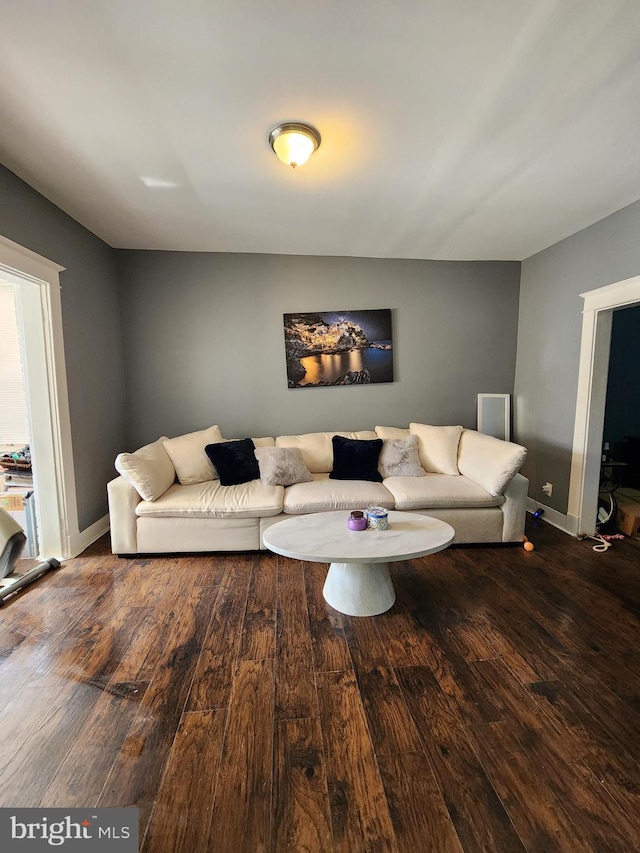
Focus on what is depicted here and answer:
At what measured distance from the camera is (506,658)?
67.7 inches

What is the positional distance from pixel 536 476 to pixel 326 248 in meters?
2.99

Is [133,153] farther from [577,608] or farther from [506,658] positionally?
[577,608]

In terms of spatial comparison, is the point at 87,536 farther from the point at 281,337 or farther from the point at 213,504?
the point at 281,337

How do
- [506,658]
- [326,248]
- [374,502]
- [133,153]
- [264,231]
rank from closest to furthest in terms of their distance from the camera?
[506,658] → [133,153] → [374,502] → [264,231] → [326,248]

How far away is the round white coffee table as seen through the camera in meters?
1.87

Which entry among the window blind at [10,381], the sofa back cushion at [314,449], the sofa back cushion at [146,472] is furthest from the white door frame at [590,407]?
the window blind at [10,381]

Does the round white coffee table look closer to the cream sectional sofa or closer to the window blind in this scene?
the cream sectional sofa

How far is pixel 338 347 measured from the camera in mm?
3758

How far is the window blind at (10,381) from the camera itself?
3.32 metres

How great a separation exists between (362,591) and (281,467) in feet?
4.41

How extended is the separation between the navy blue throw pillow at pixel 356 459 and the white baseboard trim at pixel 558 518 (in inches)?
64.0

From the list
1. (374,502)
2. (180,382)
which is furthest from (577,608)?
(180,382)

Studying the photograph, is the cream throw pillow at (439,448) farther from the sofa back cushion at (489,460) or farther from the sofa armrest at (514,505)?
the sofa armrest at (514,505)

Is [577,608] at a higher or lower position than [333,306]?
lower
